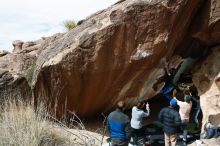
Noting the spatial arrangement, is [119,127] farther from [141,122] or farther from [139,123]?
[141,122]

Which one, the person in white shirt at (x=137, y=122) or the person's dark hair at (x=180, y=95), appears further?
the person's dark hair at (x=180, y=95)

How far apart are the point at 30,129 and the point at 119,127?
6.07 ft

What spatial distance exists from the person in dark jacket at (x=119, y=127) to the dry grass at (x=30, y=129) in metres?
0.43

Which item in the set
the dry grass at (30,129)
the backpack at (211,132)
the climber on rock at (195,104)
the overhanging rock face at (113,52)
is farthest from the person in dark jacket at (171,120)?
the climber on rock at (195,104)

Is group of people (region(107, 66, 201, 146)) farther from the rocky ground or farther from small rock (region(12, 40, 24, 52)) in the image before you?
small rock (region(12, 40, 24, 52))

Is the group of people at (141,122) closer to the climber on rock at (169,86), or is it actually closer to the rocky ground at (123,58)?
the climber on rock at (169,86)

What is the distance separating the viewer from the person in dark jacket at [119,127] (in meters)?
9.20

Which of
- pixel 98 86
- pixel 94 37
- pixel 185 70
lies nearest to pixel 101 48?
pixel 94 37

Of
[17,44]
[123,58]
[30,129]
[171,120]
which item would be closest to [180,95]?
[123,58]

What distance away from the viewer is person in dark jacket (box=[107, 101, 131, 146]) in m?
9.20

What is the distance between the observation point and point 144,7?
37.4 feet

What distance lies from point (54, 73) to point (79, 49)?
88cm

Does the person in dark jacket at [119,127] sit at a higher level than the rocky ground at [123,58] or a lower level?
lower

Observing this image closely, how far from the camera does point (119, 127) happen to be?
362 inches
